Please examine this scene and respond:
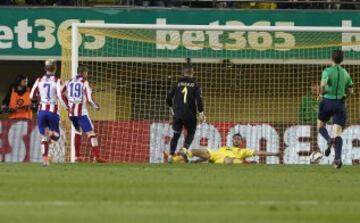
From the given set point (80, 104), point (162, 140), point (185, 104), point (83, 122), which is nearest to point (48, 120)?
point (83, 122)

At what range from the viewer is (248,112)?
1046 inches

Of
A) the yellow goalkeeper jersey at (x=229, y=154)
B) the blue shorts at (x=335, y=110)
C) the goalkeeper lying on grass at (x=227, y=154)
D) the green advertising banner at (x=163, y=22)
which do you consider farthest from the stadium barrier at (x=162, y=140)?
the blue shorts at (x=335, y=110)

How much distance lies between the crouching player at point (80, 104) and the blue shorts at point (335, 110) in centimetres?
525

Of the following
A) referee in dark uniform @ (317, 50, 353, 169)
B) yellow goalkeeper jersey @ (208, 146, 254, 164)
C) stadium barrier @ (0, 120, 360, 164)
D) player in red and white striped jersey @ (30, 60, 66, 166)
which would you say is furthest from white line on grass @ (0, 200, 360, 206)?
stadium barrier @ (0, 120, 360, 164)

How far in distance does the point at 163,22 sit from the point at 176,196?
14922mm

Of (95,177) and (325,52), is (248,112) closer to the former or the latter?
(325,52)

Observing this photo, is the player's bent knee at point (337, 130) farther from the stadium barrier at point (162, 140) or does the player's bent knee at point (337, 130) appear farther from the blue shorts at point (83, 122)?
the blue shorts at point (83, 122)

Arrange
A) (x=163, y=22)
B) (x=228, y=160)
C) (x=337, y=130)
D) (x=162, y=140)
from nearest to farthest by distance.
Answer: (x=337, y=130), (x=228, y=160), (x=162, y=140), (x=163, y=22)

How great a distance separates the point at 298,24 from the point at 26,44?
21.7 feet

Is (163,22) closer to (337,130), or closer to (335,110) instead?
(335,110)

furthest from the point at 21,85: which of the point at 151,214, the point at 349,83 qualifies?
the point at 151,214

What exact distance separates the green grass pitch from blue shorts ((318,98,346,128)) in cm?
210

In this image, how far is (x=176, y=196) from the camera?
1225 centimetres

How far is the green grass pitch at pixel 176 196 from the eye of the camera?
10219mm
